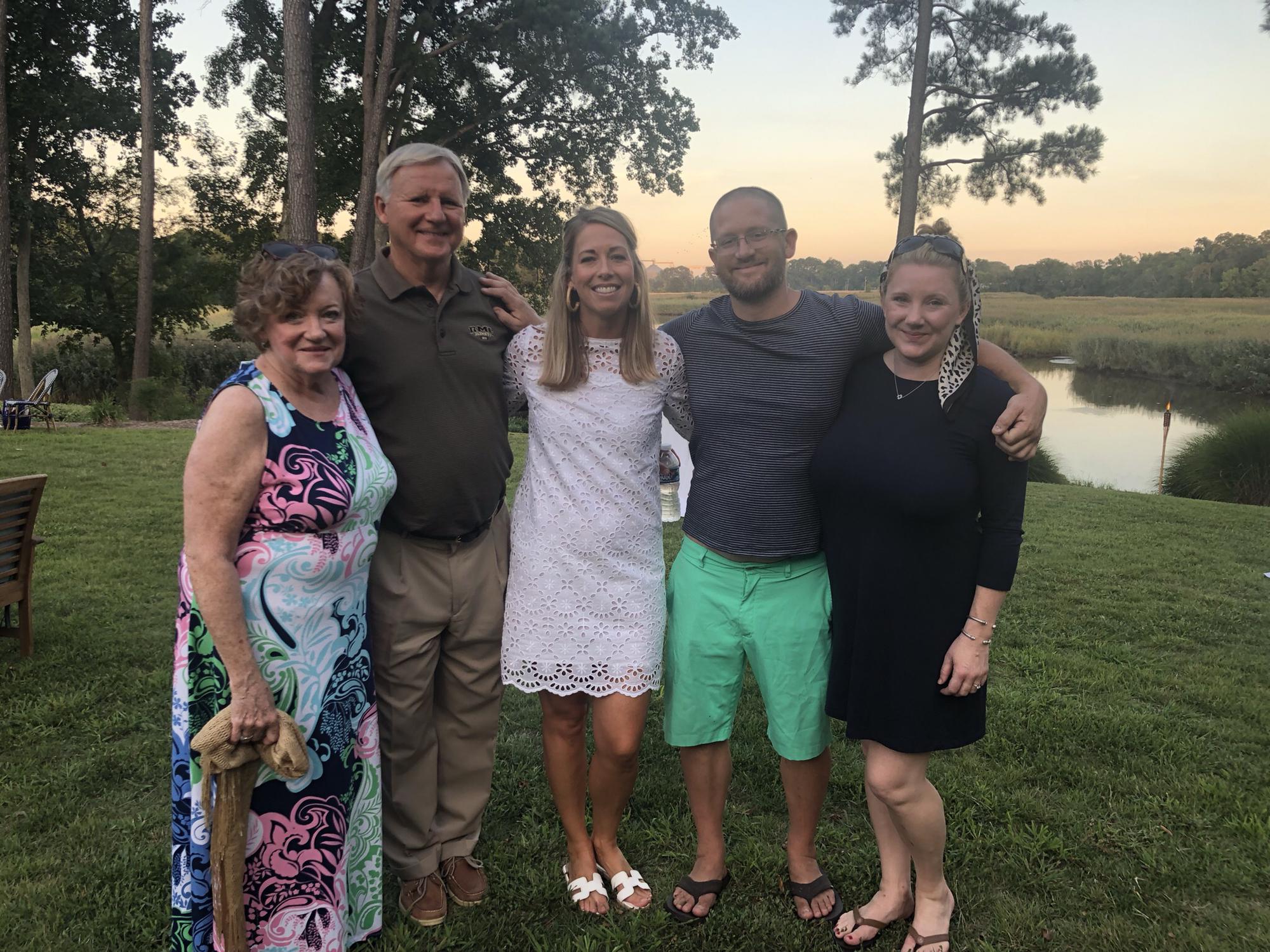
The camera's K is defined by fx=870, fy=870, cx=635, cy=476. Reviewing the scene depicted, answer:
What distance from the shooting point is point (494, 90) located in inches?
756

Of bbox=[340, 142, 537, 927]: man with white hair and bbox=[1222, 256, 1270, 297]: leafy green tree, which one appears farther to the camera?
bbox=[1222, 256, 1270, 297]: leafy green tree

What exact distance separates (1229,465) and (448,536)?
13148 millimetres

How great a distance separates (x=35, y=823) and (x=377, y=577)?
1.77 metres

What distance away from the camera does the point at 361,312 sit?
243cm

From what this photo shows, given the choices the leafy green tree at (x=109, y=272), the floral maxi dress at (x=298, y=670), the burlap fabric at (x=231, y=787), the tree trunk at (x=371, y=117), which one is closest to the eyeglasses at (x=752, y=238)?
the floral maxi dress at (x=298, y=670)

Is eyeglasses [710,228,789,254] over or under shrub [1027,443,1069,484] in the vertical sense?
over

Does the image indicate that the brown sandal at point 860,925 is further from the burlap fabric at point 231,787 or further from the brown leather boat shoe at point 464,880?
the burlap fabric at point 231,787

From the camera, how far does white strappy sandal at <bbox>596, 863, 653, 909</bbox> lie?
279cm

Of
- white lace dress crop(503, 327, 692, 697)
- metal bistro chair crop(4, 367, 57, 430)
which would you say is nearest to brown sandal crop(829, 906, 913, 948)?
white lace dress crop(503, 327, 692, 697)

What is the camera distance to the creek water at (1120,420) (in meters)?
14.1

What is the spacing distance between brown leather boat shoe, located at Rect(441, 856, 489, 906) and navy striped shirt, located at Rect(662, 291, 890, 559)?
1340 millimetres

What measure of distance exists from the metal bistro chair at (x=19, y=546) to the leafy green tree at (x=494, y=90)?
14.0 m

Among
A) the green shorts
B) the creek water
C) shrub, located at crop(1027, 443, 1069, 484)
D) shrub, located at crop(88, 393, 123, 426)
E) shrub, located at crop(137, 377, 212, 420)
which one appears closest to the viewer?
the green shorts

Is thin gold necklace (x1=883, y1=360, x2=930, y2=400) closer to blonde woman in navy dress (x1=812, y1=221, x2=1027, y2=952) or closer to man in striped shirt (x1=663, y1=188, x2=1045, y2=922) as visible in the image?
blonde woman in navy dress (x1=812, y1=221, x2=1027, y2=952)
